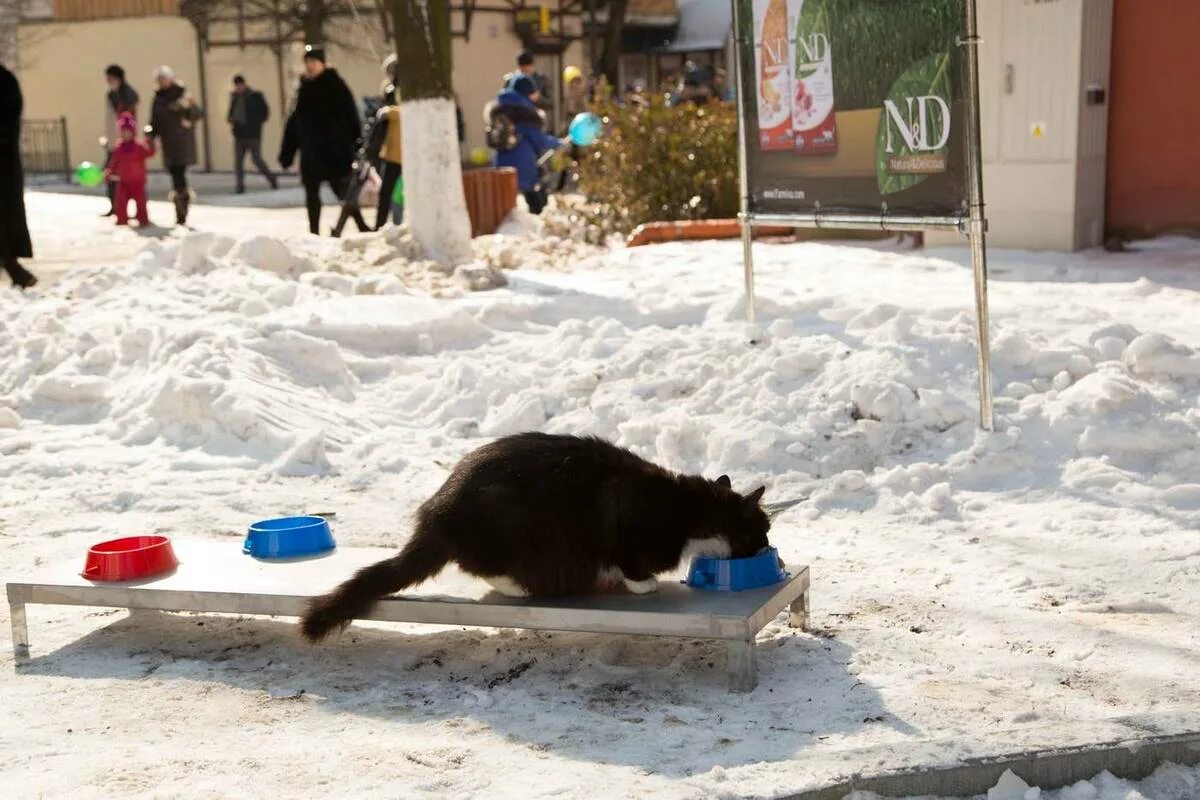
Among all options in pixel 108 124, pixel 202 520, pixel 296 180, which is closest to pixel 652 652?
pixel 202 520

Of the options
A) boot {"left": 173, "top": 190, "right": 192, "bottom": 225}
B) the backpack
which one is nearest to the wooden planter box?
the backpack

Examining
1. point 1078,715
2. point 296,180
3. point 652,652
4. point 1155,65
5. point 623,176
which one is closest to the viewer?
point 1078,715

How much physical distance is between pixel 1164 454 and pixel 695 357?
7.88 ft

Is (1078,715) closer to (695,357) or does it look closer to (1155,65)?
(695,357)

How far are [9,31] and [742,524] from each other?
3966 cm

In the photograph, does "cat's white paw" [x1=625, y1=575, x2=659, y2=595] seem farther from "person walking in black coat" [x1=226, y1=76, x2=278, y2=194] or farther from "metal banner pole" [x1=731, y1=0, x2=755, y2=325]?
"person walking in black coat" [x1=226, y1=76, x2=278, y2=194]

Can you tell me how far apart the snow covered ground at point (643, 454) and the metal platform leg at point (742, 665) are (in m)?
0.06

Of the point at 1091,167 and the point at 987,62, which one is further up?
the point at 987,62

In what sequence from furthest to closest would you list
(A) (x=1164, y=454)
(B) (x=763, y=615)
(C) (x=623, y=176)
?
(C) (x=623, y=176), (A) (x=1164, y=454), (B) (x=763, y=615)

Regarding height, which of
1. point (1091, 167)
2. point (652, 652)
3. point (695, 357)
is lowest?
point (652, 652)

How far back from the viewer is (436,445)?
732 centimetres

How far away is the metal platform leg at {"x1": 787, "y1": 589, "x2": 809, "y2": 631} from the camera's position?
464cm

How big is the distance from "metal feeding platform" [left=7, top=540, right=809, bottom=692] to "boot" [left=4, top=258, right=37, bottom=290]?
7.60m

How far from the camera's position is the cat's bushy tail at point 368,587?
169 inches
